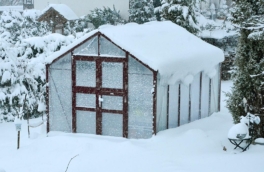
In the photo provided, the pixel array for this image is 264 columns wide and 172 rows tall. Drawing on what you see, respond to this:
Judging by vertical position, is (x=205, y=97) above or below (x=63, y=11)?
below

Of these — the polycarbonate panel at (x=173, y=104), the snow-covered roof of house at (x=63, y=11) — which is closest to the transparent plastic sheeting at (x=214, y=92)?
the polycarbonate panel at (x=173, y=104)

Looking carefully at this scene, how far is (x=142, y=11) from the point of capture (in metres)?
28.5

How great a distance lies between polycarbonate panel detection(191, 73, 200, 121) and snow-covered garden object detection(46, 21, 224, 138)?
0.03 metres

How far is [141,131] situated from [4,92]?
702cm

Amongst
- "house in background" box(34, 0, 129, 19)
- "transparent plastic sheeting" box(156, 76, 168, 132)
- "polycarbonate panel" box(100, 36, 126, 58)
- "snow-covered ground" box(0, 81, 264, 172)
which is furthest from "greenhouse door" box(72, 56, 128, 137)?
A: "house in background" box(34, 0, 129, 19)

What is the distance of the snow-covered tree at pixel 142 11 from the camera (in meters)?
28.5

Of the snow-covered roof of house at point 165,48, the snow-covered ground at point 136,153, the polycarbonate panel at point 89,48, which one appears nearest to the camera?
the snow-covered ground at point 136,153

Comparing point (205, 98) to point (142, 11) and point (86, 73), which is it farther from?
point (142, 11)

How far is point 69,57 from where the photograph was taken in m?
13.7

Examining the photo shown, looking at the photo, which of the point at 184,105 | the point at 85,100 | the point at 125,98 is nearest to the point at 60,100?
the point at 85,100

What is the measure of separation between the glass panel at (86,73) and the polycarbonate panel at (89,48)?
293 mm

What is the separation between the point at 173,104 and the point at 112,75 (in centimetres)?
204

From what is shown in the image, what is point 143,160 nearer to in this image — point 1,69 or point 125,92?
point 125,92

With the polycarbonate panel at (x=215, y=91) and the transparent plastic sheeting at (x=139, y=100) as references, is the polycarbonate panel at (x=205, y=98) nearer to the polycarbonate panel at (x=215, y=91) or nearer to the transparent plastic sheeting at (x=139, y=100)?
the polycarbonate panel at (x=215, y=91)
